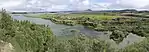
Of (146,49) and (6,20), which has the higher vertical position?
(6,20)

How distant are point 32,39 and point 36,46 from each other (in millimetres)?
2275

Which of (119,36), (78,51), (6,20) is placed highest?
(6,20)

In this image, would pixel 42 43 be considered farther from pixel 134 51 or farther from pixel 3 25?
pixel 134 51

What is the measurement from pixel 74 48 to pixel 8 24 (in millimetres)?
24350

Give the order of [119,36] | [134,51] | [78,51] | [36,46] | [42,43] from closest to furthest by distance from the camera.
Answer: [78,51] < [134,51] < [36,46] < [42,43] < [119,36]

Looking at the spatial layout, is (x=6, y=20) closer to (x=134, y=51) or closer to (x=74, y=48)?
(x=74, y=48)

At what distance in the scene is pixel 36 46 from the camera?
55062 millimetres

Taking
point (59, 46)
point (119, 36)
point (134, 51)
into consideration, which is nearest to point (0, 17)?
point (59, 46)

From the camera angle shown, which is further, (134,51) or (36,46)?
(36,46)

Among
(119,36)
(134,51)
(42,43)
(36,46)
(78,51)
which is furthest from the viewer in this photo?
(119,36)

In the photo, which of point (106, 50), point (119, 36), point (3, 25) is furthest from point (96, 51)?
point (119, 36)

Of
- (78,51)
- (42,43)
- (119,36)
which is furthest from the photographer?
(119,36)

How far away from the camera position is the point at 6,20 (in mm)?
58219

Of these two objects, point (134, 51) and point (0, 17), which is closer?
point (134, 51)
